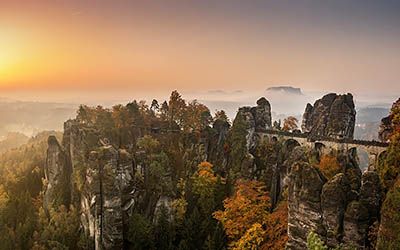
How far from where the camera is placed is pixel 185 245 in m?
37.7

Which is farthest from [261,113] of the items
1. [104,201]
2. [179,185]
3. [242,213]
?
[104,201]

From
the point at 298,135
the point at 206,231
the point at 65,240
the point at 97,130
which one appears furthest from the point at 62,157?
the point at 298,135

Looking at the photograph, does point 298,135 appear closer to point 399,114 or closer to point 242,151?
point 242,151

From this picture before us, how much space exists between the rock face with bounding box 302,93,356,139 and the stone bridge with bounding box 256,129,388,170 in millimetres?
831

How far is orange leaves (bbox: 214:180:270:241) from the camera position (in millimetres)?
37500

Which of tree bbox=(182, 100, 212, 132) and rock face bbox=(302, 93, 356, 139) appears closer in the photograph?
rock face bbox=(302, 93, 356, 139)

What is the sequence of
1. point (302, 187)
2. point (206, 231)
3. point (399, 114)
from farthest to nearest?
point (206, 231) → point (399, 114) → point (302, 187)

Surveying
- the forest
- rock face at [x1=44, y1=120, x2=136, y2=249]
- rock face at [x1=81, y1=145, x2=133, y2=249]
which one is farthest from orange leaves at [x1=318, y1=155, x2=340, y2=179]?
rock face at [x1=81, y1=145, x2=133, y2=249]

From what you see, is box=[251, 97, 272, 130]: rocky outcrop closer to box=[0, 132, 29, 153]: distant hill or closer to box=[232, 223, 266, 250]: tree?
box=[232, 223, 266, 250]: tree

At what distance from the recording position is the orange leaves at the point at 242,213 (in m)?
37.5

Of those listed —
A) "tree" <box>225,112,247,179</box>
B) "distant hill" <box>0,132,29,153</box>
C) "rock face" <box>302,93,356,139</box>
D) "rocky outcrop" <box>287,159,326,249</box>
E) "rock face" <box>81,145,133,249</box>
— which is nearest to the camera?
"rocky outcrop" <box>287,159,326,249</box>

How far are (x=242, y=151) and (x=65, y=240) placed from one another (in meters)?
22.9

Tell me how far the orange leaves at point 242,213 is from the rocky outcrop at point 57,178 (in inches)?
803

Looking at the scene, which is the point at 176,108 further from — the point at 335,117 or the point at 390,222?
the point at 390,222
